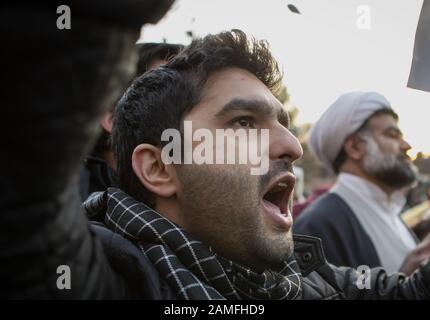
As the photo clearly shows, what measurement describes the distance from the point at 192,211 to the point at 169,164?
0.18 metres

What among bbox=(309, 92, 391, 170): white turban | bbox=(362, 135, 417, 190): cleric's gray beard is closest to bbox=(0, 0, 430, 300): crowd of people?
bbox=(362, 135, 417, 190): cleric's gray beard

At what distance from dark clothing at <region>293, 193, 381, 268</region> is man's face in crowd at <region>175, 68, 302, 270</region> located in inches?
55.0

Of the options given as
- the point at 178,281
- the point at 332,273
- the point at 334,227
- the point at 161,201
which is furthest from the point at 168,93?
the point at 334,227

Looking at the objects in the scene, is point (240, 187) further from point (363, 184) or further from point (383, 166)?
point (383, 166)

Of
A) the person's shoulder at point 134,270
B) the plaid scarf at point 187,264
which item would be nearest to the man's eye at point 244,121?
the plaid scarf at point 187,264

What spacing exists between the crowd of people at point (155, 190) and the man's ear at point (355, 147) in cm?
21

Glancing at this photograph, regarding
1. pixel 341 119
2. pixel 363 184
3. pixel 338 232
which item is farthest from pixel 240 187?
pixel 341 119

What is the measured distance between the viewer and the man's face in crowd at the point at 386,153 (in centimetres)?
362

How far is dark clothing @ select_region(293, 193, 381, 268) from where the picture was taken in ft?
9.87

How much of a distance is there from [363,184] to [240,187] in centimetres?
213

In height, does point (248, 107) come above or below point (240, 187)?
above

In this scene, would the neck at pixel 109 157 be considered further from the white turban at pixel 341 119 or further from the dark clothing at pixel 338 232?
the white turban at pixel 341 119

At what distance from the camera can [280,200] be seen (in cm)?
178

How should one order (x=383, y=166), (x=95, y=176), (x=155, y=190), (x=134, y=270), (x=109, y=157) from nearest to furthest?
(x=134, y=270) → (x=155, y=190) → (x=95, y=176) → (x=109, y=157) → (x=383, y=166)
